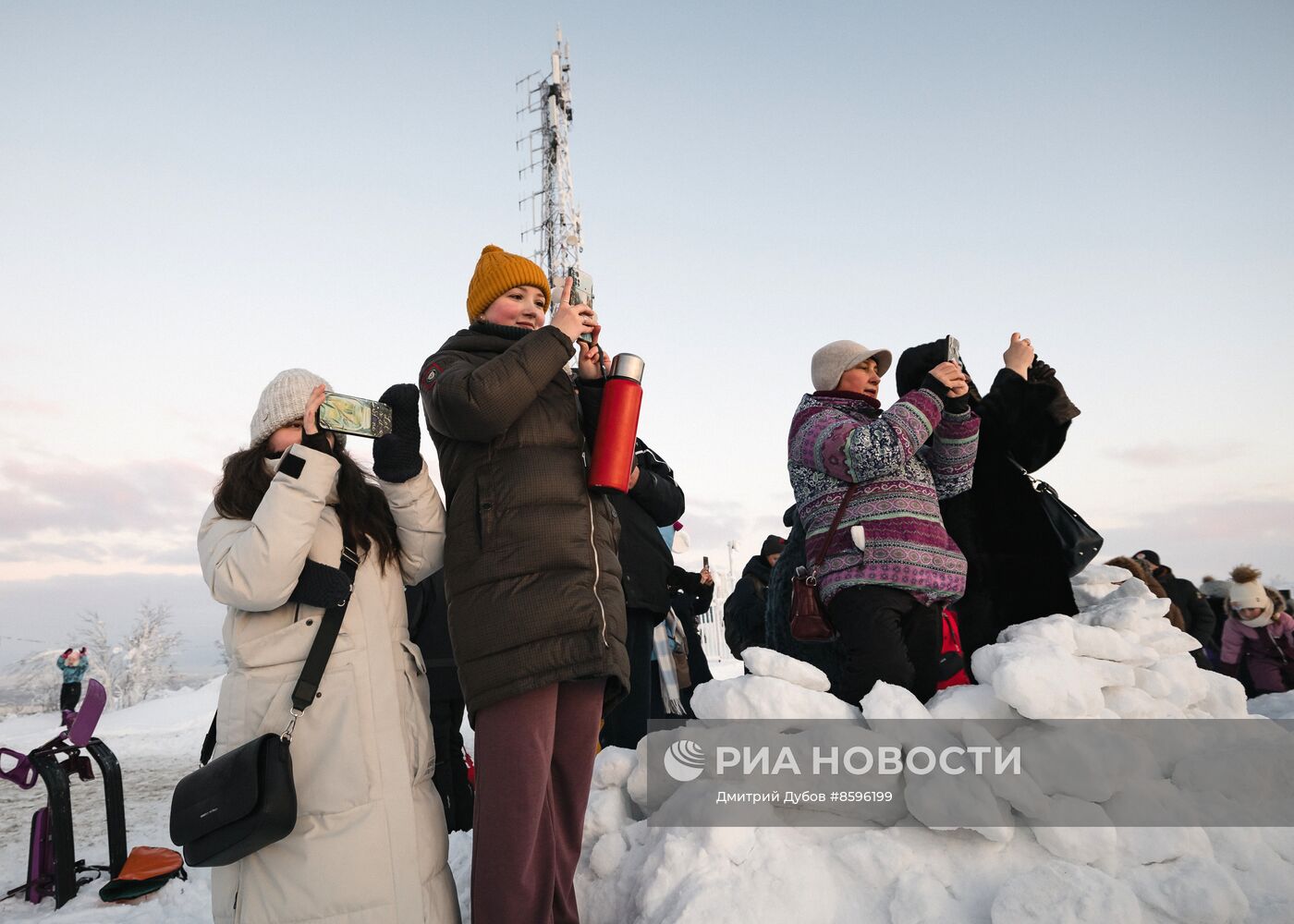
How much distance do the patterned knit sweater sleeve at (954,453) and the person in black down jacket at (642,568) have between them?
106 centimetres

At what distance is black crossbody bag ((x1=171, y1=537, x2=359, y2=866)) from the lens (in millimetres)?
1706

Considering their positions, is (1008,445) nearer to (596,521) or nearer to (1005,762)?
(1005,762)

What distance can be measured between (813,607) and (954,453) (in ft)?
2.91

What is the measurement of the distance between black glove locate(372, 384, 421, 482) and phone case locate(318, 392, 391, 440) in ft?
0.07

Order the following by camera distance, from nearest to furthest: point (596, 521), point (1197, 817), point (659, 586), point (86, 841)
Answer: point (596, 521) → point (1197, 817) → point (659, 586) → point (86, 841)

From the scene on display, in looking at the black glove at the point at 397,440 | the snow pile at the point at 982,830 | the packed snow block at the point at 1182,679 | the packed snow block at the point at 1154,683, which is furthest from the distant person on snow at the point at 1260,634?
the black glove at the point at 397,440

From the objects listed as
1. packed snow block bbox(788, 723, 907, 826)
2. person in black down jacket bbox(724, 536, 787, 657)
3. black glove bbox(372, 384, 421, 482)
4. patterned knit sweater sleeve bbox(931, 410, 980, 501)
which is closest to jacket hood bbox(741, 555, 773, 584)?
person in black down jacket bbox(724, 536, 787, 657)

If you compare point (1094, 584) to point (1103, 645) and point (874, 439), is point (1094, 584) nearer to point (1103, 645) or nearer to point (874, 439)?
point (1103, 645)

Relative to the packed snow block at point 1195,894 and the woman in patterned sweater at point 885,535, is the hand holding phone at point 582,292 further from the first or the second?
the packed snow block at point 1195,894

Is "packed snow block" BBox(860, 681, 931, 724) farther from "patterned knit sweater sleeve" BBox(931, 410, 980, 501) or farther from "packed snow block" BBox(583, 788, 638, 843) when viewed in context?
"patterned knit sweater sleeve" BBox(931, 410, 980, 501)

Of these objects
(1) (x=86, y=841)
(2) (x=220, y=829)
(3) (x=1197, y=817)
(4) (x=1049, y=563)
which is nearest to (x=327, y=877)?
(2) (x=220, y=829)

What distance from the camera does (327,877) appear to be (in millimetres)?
1803

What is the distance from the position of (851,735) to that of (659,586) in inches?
45.9

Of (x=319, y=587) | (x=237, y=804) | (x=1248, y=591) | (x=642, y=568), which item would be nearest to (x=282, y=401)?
(x=319, y=587)
